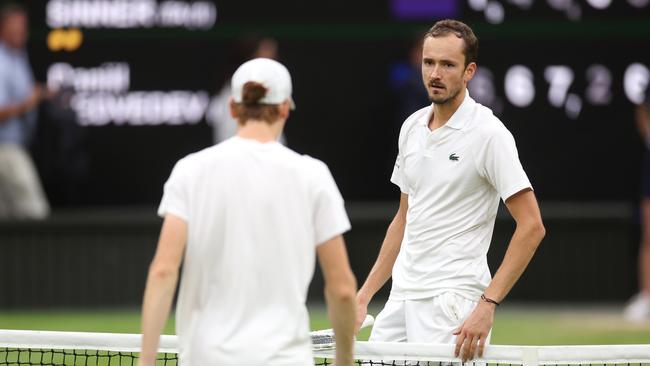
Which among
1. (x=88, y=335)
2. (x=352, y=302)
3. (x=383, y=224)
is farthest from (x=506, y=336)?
(x=352, y=302)

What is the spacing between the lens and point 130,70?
1244cm

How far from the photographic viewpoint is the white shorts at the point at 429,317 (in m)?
5.88

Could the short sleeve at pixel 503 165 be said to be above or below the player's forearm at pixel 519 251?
→ above

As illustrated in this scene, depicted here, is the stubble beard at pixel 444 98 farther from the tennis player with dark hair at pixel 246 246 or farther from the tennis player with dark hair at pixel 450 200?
the tennis player with dark hair at pixel 246 246

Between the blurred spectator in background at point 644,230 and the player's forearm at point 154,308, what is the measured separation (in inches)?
322

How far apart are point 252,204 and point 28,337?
1.90 m

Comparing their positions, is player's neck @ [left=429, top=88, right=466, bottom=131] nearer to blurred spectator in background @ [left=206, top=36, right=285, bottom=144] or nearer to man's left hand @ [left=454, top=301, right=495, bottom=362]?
man's left hand @ [left=454, top=301, right=495, bottom=362]

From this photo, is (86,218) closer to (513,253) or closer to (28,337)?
(28,337)

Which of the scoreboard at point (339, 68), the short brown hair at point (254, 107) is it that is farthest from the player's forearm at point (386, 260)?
the scoreboard at point (339, 68)

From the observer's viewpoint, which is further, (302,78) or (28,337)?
(302,78)

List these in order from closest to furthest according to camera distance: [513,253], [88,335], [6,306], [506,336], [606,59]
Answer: [513,253]
[88,335]
[506,336]
[606,59]
[6,306]

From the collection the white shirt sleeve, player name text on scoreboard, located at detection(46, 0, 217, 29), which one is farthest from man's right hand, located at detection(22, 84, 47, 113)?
player name text on scoreboard, located at detection(46, 0, 217, 29)

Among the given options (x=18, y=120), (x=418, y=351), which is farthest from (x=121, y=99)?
(x=418, y=351)

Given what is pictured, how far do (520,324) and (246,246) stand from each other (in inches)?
316
